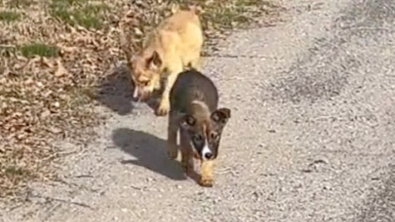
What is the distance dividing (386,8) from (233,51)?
200 cm

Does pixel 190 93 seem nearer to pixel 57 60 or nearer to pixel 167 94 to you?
pixel 167 94

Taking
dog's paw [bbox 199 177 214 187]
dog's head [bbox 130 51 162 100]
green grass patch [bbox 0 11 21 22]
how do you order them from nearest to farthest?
dog's paw [bbox 199 177 214 187], dog's head [bbox 130 51 162 100], green grass patch [bbox 0 11 21 22]

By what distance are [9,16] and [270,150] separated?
338cm

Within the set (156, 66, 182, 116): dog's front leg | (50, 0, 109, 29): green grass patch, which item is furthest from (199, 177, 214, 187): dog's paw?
(50, 0, 109, 29): green grass patch

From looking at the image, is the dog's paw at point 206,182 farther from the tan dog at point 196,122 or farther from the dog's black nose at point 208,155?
the dog's black nose at point 208,155

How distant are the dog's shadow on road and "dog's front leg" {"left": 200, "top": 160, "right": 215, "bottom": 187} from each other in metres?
0.20

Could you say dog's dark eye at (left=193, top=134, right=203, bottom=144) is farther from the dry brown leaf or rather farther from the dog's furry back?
the dry brown leaf

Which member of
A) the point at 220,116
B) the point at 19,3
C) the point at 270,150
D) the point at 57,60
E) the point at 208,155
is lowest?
the point at 19,3

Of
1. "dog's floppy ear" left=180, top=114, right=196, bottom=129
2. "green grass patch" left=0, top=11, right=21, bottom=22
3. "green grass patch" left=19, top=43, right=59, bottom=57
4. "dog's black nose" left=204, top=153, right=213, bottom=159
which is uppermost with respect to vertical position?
"dog's floppy ear" left=180, top=114, right=196, bottom=129

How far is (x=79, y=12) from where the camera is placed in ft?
36.6

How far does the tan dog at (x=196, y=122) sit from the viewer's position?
25.8 ft

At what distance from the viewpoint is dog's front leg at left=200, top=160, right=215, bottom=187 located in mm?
7973

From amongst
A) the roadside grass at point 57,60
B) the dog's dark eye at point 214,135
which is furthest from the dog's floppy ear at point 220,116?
the roadside grass at point 57,60

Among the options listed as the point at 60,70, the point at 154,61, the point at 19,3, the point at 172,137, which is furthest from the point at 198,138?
the point at 19,3
